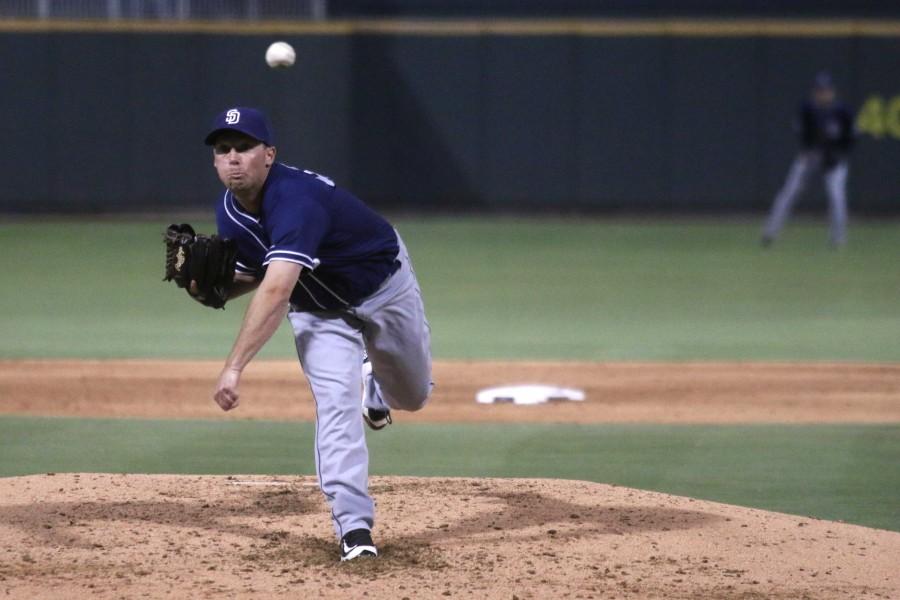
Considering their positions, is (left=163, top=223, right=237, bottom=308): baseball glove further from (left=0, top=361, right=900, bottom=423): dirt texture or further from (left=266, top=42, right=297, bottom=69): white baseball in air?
(left=0, top=361, right=900, bottom=423): dirt texture

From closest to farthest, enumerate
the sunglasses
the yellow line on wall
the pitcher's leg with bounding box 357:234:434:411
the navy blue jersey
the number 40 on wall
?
the sunglasses → the pitcher's leg with bounding box 357:234:434:411 → the navy blue jersey → the yellow line on wall → the number 40 on wall

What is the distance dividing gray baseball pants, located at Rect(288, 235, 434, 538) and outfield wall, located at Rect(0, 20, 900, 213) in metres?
16.8

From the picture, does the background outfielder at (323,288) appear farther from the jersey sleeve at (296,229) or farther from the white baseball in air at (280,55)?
the white baseball in air at (280,55)

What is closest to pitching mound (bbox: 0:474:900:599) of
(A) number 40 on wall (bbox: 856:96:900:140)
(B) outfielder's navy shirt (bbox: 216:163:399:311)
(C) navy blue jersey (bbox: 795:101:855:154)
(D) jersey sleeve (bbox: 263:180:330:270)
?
(B) outfielder's navy shirt (bbox: 216:163:399:311)

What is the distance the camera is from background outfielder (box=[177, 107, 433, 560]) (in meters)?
4.97

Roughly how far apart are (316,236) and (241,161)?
0.37 metres

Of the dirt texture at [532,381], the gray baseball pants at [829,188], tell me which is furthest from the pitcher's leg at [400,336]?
the gray baseball pants at [829,188]

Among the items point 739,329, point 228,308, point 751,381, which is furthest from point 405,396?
point 228,308

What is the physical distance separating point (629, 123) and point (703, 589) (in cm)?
1803

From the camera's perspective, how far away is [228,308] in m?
14.0

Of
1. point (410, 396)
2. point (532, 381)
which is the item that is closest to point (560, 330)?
point (532, 381)

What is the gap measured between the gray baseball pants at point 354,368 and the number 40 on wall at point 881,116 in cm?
1806

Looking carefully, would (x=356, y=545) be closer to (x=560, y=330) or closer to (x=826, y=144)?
(x=560, y=330)

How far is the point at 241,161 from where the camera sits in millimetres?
5059
